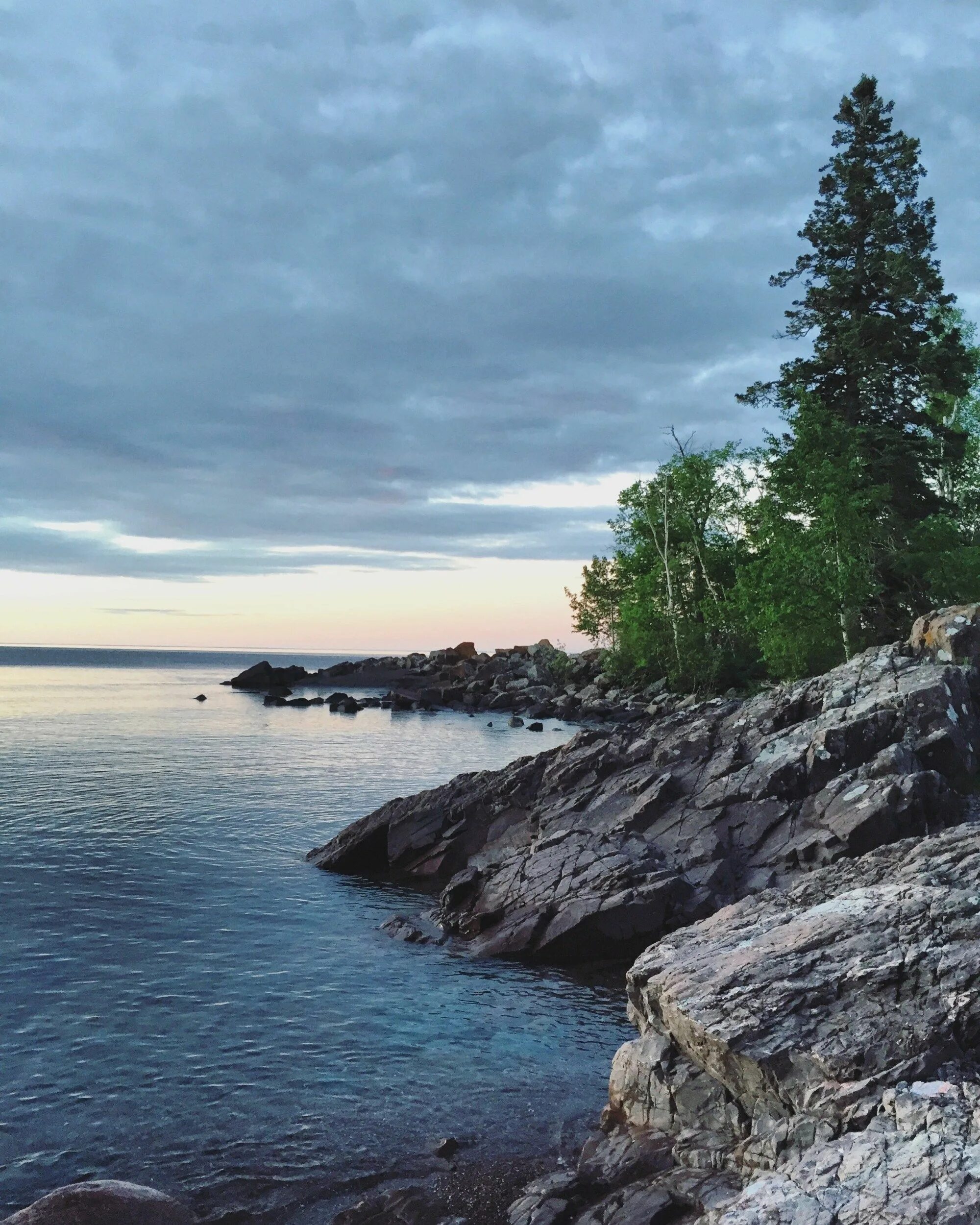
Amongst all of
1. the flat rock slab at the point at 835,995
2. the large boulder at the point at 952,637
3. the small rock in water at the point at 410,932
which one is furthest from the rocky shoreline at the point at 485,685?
the flat rock slab at the point at 835,995

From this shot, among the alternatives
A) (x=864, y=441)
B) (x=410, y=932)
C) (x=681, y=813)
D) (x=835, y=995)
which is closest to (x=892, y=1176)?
(x=835, y=995)

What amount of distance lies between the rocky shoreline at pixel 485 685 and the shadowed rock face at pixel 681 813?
1601 inches

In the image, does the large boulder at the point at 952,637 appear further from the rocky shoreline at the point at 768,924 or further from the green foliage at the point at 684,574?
the green foliage at the point at 684,574

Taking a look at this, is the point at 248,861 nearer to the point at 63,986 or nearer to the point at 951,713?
the point at 63,986

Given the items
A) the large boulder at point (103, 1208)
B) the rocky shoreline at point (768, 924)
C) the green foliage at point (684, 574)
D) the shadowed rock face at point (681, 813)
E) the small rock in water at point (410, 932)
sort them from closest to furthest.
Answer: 1. the rocky shoreline at point (768, 924)
2. the large boulder at point (103, 1208)
3. the shadowed rock face at point (681, 813)
4. the small rock in water at point (410, 932)
5. the green foliage at point (684, 574)

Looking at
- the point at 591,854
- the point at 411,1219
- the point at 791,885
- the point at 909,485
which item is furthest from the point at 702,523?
the point at 411,1219

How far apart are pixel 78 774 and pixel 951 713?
4117 cm

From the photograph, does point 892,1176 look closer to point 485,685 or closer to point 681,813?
point 681,813

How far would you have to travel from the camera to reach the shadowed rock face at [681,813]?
2177 centimetres

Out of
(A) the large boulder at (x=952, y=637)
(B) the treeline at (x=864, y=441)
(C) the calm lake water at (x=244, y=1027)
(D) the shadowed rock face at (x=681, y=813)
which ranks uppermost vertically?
(B) the treeline at (x=864, y=441)

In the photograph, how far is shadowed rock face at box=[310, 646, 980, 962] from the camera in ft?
71.4

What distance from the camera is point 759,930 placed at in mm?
12297

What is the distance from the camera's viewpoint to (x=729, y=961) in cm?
1152

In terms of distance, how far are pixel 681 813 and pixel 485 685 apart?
75146mm
